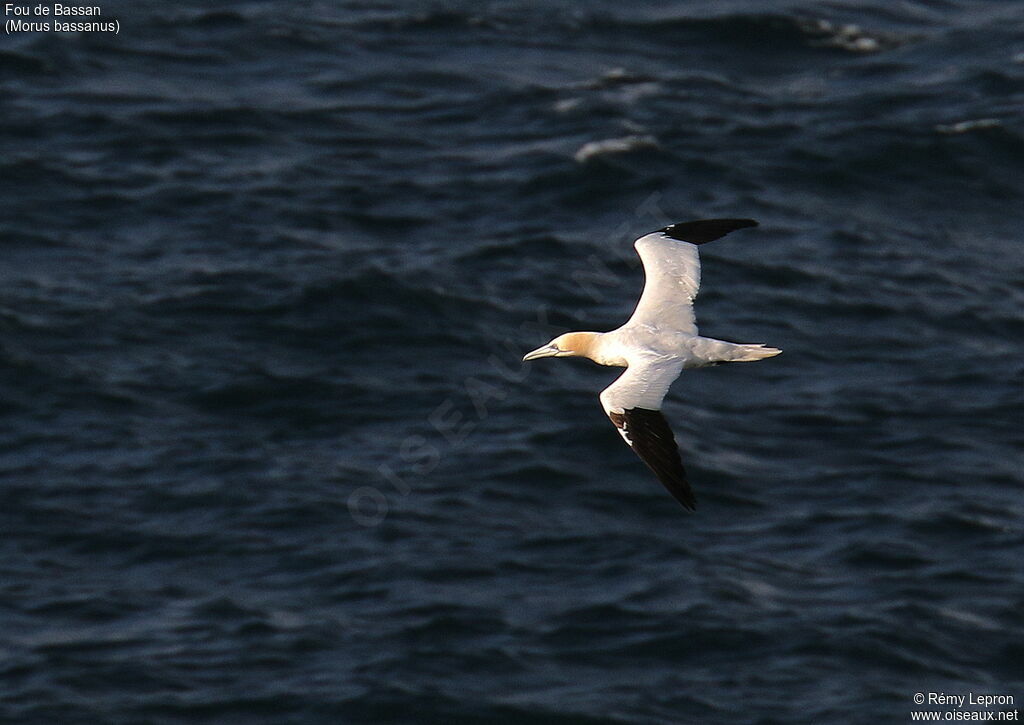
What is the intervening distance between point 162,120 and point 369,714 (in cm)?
1636

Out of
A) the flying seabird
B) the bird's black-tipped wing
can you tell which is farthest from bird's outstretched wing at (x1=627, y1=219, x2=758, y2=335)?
the bird's black-tipped wing

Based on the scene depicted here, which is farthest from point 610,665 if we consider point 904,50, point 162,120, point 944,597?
point 904,50

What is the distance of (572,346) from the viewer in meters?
17.1

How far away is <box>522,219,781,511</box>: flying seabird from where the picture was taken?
1466 cm

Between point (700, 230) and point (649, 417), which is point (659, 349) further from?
point (700, 230)

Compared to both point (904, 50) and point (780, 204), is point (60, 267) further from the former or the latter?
point (904, 50)

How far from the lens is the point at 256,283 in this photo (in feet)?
97.0

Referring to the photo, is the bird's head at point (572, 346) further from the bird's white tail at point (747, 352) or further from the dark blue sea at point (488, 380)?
the dark blue sea at point (488, 380)

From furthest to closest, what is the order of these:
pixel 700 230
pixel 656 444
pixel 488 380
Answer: pixel 488 380, pixel 700 230, pixel 656 444

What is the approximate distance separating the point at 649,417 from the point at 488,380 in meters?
13.1

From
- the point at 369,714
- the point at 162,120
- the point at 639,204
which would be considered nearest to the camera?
the point at 369,714

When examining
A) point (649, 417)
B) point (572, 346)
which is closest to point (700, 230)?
point (572, 346)

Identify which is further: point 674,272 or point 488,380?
point 488,380

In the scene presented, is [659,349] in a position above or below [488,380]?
above
